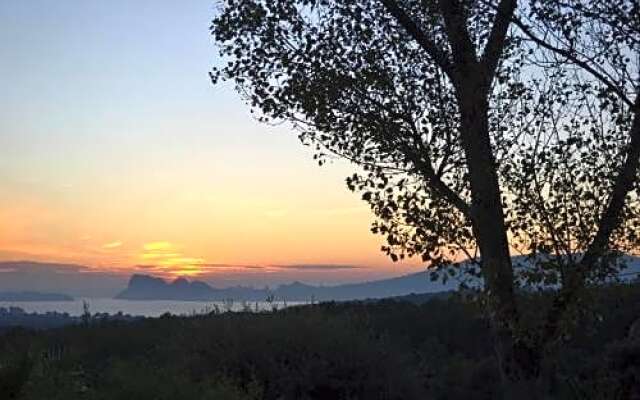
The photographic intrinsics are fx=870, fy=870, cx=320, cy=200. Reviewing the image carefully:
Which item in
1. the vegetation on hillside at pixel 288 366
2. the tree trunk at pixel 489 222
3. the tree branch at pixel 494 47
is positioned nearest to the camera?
the vegetation on hillside at pixel 288 366

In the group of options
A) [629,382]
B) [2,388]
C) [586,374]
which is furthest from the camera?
[586,374]

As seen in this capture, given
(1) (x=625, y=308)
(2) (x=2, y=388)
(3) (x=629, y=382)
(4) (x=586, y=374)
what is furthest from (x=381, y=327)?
(2) (x=2, y=388)

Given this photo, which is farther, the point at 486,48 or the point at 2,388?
the point at 486,48

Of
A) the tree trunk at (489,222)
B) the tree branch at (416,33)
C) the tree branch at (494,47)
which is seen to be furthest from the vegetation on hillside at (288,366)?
the tree branch at (416,33)

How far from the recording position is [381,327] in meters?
23.9

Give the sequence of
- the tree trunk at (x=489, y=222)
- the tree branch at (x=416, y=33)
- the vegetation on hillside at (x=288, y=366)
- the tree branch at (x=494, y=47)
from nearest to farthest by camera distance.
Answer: the vegetation on hillside at (x=288, y=366) → the tree trunk at (x=489, y=222) → the tree branch at (x=494, y=47) → the tree branch at (x=416, y=33)

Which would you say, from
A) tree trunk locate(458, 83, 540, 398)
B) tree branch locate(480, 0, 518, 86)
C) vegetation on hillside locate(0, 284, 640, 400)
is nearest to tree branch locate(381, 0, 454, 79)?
tree branch locate(480, 0, 518, 86)

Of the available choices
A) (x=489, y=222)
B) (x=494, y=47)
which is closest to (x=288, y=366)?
(x=489, y=222)

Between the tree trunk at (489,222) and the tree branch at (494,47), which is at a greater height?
the tree branch at (494,47)

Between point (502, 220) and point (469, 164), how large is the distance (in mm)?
894

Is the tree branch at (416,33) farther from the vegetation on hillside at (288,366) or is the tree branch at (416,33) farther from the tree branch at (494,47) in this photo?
the vegetation on hillside at (288,366)

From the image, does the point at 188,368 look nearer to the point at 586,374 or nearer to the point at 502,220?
the point at 502,220

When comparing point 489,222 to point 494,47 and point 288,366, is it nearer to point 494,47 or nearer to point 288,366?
point 494,47

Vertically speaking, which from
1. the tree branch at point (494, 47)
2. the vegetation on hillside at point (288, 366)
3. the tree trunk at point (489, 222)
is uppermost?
the tree branch at point (494, 47)
